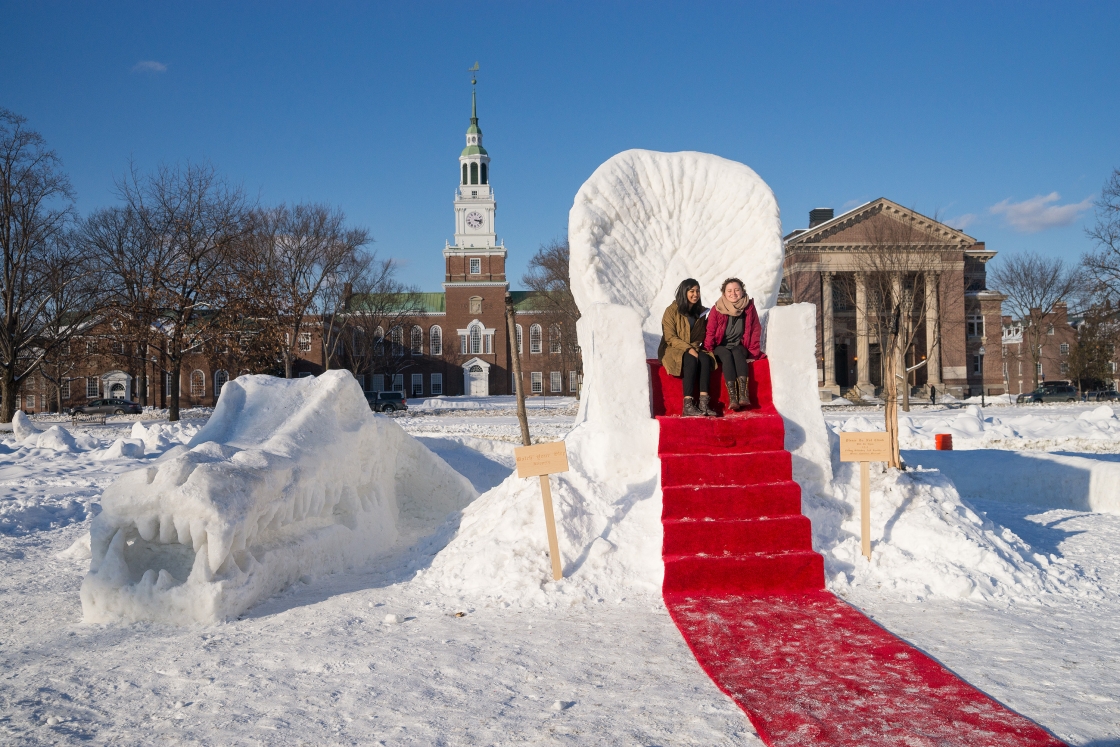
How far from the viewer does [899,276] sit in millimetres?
32062

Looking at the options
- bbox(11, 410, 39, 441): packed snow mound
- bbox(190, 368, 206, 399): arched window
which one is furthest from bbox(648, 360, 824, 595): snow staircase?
bbox(190, 368, 206, 399): arched window

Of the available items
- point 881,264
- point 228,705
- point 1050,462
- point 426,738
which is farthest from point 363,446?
point 881,264

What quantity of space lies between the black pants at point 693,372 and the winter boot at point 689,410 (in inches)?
2.9

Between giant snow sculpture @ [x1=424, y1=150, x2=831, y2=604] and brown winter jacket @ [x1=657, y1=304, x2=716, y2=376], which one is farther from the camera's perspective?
brown winter jacket @ [x1=657, y1=304, x2=716, y2=376]

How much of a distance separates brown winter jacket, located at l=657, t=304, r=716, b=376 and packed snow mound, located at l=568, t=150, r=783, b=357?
2.91 feet

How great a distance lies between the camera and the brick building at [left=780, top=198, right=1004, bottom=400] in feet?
135

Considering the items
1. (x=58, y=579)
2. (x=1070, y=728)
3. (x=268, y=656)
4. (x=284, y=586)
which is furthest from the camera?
(x=58, y=579)

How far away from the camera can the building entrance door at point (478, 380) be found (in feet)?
209

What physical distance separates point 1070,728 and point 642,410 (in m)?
3.77

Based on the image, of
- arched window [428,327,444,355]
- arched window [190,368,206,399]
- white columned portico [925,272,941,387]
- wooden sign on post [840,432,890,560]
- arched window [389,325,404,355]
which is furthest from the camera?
arched window [428,327,444,355]

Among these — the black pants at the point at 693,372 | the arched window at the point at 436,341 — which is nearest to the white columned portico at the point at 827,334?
the arched window at the point at 436,341

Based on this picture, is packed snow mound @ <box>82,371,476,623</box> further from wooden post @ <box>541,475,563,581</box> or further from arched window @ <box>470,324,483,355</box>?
arched window @ <box>470,324,483,355</box>

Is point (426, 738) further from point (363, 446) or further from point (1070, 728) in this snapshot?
point (363, 446)

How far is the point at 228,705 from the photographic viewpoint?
3535 mm
